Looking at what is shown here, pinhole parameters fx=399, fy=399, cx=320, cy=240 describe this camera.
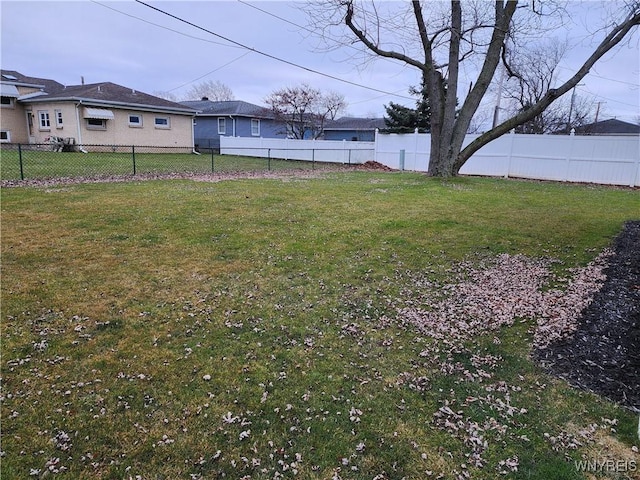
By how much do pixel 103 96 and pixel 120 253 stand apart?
18990 millimetres

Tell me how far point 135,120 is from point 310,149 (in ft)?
31.3

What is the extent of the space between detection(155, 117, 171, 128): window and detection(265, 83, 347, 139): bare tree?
7.79 m

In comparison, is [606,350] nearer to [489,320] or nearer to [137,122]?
[489,320]

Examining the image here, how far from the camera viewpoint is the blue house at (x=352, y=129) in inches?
1334

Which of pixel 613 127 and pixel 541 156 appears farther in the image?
pixel 613 127

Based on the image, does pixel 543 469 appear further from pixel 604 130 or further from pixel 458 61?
pixel 604 130

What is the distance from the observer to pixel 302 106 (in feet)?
91.7

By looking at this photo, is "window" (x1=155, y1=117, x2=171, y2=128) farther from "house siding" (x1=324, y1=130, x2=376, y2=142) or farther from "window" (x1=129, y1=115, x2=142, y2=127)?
"house siding" (x1=324, y1=130, x2=376, y2=142)

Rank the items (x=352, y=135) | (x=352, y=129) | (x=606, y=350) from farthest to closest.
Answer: (x=352, y=135)
(x=352, y=129)
(x=606, y=350)

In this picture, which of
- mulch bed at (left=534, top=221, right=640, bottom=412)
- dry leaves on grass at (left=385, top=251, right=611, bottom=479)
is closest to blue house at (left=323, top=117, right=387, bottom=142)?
dry leaves on grass at (left=385, top=251, right=611, bottom=479)

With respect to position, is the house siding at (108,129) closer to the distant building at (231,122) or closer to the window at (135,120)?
the window at (135,120)

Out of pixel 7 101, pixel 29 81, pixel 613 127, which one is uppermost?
pixel 29 81

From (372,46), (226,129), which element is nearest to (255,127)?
(226,129)

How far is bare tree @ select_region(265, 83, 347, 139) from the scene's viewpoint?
27.5 m
